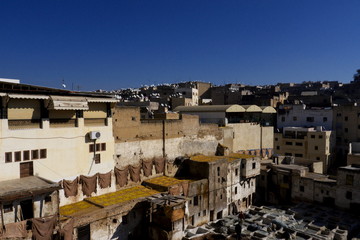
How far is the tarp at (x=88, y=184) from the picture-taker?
68.7 ft

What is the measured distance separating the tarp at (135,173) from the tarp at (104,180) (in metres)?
2.35

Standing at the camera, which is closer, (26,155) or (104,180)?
(26,155)

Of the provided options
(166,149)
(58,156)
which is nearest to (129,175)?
(166,149)

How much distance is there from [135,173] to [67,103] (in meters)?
8.98

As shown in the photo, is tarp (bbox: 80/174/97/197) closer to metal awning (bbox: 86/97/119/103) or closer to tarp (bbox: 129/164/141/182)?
tarp (bbox: 129/164/141/182)

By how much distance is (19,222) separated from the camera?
615 inches

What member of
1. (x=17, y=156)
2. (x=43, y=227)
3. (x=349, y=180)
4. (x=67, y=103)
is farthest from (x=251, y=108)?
(x=43, y=227)

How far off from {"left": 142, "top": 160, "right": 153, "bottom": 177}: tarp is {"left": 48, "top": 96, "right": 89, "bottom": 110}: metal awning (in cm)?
829

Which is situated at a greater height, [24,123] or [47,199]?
[24,123]

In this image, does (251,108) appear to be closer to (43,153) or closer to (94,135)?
(94,135)

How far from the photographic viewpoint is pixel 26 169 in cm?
1828

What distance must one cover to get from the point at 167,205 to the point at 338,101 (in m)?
68.0

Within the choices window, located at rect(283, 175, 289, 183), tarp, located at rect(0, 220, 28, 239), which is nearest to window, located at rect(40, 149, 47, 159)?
tarp, located at rect(0, 220, 28, 239)

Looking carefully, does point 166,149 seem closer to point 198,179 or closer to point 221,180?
point 198,179
